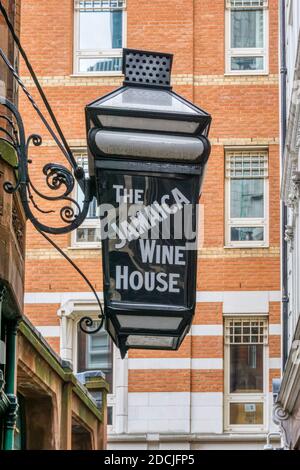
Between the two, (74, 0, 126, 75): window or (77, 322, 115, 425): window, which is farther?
(74, 0, 126, 75): window

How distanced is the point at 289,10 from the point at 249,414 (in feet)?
28.0

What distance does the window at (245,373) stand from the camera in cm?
3075

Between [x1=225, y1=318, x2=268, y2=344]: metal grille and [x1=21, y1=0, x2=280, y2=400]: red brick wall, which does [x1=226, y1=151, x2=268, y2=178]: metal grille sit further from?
[x1=225, y1=318, x2=268, y2=344]: metal grille

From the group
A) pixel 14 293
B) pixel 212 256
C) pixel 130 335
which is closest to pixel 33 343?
pixel 14 293

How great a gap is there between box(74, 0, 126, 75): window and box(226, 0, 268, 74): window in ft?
7.53

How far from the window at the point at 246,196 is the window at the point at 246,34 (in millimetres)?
1953

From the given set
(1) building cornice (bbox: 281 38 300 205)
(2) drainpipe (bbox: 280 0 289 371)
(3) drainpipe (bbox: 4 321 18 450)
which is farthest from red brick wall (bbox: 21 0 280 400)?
(3) drainpipe (bbox: 4 321 18 450)

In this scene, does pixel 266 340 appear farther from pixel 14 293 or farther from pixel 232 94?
pixel 14 293

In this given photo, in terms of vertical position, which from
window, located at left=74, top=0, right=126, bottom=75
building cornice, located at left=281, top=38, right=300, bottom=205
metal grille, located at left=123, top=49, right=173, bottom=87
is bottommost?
metal grille, located at left=123, top=49, right=173, bottom=87

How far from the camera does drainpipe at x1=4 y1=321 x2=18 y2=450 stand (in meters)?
12.3

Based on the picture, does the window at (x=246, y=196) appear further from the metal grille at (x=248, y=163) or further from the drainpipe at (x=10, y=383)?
the drainpipe at (x=10, y=383)

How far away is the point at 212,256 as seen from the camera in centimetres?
3088

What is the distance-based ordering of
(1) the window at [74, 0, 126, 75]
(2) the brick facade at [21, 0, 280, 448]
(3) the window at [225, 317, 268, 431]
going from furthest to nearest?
(1) the window at [74, 0, 126, 75] → (3) the window at [225, 317, 268, 431] → (2) the brick facade at [21, 0, 280, 448]

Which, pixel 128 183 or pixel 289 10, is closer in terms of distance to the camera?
pixel 128 183
